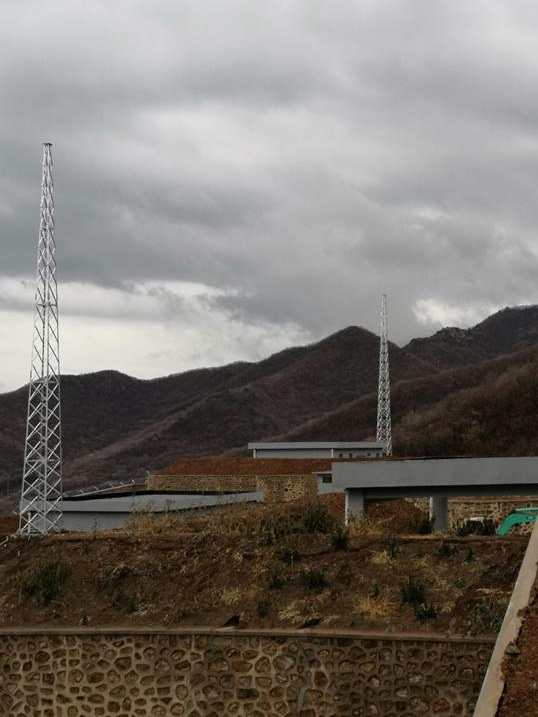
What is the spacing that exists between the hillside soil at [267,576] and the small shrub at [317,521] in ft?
0.11

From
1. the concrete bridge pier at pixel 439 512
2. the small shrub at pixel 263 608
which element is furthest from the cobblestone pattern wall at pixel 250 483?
the small shrub at pixel 263 608

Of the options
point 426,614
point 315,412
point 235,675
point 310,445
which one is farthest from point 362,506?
point 315,412

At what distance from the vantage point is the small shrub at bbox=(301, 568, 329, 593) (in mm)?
19164

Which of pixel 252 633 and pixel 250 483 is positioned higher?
pixel 250 483

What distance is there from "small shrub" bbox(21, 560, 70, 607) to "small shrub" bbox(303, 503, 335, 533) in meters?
5.46

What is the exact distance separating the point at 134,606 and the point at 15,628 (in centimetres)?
240

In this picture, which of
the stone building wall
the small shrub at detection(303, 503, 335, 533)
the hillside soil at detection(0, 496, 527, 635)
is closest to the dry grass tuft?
the hillside soil at detection(0, 496, 527, 635)

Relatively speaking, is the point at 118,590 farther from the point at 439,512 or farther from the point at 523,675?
the point at 439,512

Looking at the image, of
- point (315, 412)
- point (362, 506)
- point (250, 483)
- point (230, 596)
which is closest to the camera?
point (230, 596)

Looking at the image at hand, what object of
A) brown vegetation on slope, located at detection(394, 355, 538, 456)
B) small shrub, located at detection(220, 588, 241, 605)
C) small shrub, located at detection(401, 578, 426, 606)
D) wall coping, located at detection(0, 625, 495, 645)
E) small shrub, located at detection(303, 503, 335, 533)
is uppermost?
brown vegetation on slope, located at detection(394, 355, 538, 456)

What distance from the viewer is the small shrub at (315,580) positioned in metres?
19.2

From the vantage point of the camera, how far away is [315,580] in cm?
1930

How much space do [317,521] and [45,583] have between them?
615 centimetres

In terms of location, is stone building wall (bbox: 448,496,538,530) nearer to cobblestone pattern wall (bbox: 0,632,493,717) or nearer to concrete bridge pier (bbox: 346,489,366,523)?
concrete bridge pier (bbox: 346,489,366,523)
